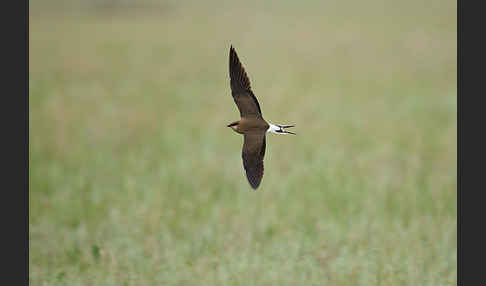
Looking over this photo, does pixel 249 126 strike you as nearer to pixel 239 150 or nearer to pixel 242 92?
pixel 242 92

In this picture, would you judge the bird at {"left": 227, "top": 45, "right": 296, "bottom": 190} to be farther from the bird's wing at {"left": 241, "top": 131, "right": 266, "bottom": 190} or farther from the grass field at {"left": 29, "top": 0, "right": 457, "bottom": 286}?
the grass field at {"left": 29, "top": 0, "right": 457, "bottom": 286}

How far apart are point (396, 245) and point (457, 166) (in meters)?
3.14

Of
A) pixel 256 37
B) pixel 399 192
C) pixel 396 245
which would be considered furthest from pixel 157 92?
pixel 396 245

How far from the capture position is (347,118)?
1073 cm

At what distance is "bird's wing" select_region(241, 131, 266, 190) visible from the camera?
248 centimetres

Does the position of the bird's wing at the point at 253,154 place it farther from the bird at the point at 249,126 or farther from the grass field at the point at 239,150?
the grass field at the point at 239,150

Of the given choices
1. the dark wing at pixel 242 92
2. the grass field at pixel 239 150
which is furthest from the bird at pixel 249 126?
the grass field at pixel 239 150

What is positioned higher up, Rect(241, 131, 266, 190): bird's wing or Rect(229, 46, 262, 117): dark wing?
Rect(229, 46, 262, 117): dark wing

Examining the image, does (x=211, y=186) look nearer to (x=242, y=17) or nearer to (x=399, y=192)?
(x=399, y=192)

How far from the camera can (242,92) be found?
2588mm

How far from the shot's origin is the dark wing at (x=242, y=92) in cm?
253

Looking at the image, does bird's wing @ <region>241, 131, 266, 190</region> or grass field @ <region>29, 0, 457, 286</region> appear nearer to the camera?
bird's wing @ <region>241, 131, 266, 190</region>

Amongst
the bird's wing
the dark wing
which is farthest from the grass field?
the dark wing

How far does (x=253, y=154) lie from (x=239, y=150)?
23.0ft
